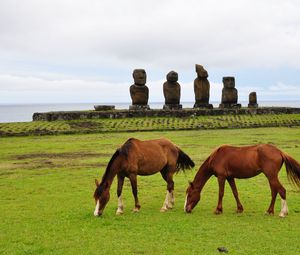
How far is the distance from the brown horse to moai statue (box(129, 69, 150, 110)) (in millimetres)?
34506

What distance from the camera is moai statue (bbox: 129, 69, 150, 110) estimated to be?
148ft

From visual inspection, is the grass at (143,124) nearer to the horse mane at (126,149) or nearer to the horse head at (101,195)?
the horse mane at (126,149)

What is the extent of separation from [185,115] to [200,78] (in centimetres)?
523

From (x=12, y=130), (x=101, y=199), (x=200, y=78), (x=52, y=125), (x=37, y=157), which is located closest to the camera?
(x=101, y=199)

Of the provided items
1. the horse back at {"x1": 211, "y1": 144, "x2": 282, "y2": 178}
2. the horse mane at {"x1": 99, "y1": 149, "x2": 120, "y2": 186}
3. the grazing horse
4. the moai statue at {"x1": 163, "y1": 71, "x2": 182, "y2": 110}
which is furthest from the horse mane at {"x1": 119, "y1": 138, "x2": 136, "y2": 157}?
the moai statue at {"x1": 163, "y1": 71, "x2": 182, "y2": 110}

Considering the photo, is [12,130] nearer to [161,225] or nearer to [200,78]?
[200,78]

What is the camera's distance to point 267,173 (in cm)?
1055

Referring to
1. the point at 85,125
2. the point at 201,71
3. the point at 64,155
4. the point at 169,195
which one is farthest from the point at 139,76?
the point at 169,195

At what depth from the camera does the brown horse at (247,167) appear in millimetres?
10508

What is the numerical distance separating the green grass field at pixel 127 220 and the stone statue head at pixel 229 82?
102 ft

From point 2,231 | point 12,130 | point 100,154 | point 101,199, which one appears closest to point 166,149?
point 101,199

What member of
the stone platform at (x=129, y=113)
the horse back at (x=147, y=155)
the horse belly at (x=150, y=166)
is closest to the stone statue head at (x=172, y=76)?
the stone platform at (x=129, y=113)

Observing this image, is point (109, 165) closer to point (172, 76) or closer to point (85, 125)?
point (85, 125)

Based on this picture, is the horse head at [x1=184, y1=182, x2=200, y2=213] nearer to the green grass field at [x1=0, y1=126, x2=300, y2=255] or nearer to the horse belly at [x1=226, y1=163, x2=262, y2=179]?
the green grass field at [x1=0, y1=126, x2=300, y2=255]
